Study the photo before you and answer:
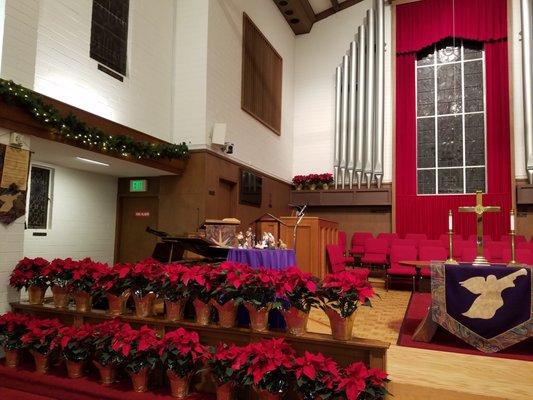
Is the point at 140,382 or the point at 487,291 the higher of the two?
the point at 487,291

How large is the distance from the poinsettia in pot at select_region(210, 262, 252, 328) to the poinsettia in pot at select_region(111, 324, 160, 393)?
466 mm

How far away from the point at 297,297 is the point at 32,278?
241 centimetres

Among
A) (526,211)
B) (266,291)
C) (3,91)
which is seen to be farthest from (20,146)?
(526,211)

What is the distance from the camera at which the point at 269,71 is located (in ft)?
29.8

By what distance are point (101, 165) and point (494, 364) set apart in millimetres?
5053

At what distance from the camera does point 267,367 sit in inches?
93.7

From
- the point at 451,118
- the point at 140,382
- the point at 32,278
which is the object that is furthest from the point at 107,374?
the point at 451,118

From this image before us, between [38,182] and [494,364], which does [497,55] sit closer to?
[494,364]

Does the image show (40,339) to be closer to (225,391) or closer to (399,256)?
(225,391)

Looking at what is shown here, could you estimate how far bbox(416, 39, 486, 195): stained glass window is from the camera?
8.91m

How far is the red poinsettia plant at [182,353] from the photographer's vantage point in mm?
2660

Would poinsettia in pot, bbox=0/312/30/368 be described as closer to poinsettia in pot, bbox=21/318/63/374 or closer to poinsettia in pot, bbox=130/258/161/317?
poinsettia in pot, bbox=21/318/63/374

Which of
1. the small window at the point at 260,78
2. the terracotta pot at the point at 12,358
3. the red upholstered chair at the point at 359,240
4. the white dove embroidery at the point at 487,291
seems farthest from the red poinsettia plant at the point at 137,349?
the red upholstered chair at the point at 359,240

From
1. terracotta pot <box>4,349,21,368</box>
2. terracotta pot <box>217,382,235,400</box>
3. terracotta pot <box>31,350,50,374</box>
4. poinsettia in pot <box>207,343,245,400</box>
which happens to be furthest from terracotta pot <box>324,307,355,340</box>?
terracotta pot <box>4,349,21,368</box>
